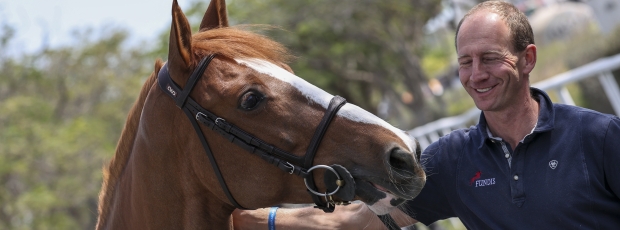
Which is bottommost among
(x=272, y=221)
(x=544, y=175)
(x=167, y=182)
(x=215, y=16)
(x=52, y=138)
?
(x=52, y=138)

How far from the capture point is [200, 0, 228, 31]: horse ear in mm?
3160

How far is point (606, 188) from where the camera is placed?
8.45 ft

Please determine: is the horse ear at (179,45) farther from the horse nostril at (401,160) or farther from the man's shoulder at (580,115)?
the man's shoulder at (580,115)

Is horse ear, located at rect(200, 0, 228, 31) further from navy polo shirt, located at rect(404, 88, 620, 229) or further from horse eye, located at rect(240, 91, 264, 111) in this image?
navy polo shirt, located at rect(404, 88, 620, 229)

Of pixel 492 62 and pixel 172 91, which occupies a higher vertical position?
pixel 492 62

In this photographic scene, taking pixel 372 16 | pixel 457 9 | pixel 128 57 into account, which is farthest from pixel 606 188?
pixel 128 57

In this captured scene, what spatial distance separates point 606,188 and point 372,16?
1881 centimetres

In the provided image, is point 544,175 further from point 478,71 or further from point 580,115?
point 478,71

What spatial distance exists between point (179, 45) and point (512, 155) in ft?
4.42

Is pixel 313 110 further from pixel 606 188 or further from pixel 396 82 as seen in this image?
pixel 396 82

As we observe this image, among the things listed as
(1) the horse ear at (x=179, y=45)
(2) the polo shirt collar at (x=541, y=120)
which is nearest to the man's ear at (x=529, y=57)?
(2) the polo shirt collar at (x=541, y=120)

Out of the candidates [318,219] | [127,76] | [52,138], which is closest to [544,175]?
[318,219]

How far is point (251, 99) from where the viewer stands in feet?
8.73

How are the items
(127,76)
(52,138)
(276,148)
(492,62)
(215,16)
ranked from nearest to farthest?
(276,148), (492,62), (215,16), (52,138), (127,76)
